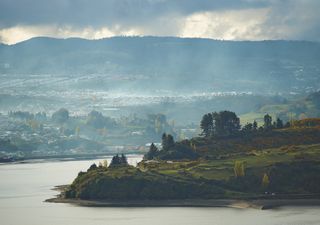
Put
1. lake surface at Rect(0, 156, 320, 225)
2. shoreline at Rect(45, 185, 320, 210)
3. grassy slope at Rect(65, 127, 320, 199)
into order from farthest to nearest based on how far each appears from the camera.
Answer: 1. grassy slope at Rect(65, 127, 320, 199)
2. shoreline at Rect(45, 185, 320, 210)
3. lake surface at Rect(0, 156, 320, 225)

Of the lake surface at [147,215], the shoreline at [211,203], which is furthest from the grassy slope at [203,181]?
the lake surface at [147,215]

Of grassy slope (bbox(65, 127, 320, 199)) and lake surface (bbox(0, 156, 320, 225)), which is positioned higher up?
grassy slope (bbox(65, 127, 320, 199))

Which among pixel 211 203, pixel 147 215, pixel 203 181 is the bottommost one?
pixel 147 215

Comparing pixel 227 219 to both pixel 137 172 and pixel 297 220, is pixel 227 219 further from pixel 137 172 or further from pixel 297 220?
pixel 137 172

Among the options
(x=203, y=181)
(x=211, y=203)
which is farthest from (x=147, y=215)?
(x=203, y=181)

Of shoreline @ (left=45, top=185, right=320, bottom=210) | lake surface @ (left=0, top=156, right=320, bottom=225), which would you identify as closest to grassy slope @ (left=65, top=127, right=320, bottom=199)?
shoreline @ (left=45, top=185, right=320, bottom=210)

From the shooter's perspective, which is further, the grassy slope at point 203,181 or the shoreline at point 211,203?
the grassy slope at point 203,181

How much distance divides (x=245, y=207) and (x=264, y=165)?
20.7 m

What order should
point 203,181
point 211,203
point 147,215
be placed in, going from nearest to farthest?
point 147,215 → point 211,203 → point 203,181

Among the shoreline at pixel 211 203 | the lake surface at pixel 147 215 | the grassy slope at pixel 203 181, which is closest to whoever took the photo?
the lake surface at pixel 147 215

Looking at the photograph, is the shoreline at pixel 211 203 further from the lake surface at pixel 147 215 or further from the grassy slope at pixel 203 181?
the lake surface at pixel 147 215

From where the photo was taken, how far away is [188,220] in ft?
468

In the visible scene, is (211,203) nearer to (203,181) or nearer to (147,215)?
(203,181)

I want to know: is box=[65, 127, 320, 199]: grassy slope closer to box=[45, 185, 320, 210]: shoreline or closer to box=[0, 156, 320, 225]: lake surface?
box=[45, 185, 320, 210]: shoreline
